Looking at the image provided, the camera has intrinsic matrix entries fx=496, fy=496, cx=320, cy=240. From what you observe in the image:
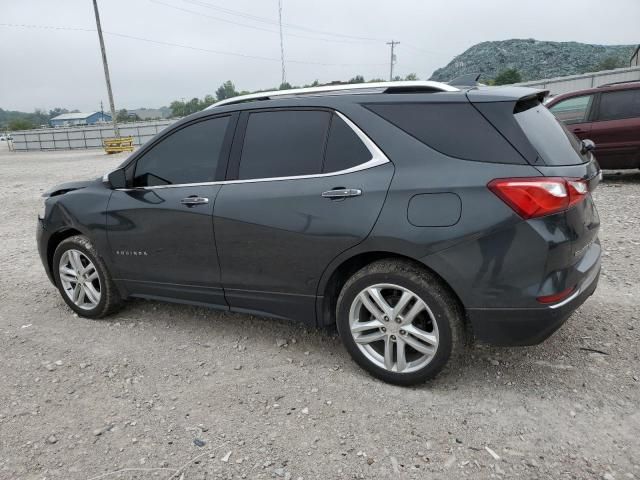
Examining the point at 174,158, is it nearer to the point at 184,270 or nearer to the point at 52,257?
the point at 184,270

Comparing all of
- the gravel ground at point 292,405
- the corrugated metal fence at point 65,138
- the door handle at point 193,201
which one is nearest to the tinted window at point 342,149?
the door handle at point 193,201

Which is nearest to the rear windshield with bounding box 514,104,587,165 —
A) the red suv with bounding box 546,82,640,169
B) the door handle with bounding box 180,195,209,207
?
the door handle with bounding box 180,195,209,207

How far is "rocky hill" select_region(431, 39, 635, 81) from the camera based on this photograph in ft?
333

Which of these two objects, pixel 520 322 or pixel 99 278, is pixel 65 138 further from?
pixel 520 322

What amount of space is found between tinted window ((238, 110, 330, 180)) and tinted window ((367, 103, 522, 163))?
17.7 inches

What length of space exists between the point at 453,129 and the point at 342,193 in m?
0.70

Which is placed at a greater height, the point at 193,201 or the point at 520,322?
the point at 193,201

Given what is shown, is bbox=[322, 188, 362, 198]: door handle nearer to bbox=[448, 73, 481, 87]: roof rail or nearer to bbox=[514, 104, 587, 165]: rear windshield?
bbox=[514, 104, 587, 165]: rear windshield

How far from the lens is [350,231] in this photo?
2820 mm

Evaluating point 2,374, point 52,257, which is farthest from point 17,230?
point 2,374

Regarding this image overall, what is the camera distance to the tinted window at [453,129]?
2.57m

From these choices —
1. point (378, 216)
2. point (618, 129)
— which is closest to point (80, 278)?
point (378, 216)

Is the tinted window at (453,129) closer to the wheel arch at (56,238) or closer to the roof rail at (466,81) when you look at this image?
the roof rail at (466,81)

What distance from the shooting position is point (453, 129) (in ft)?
8.82
